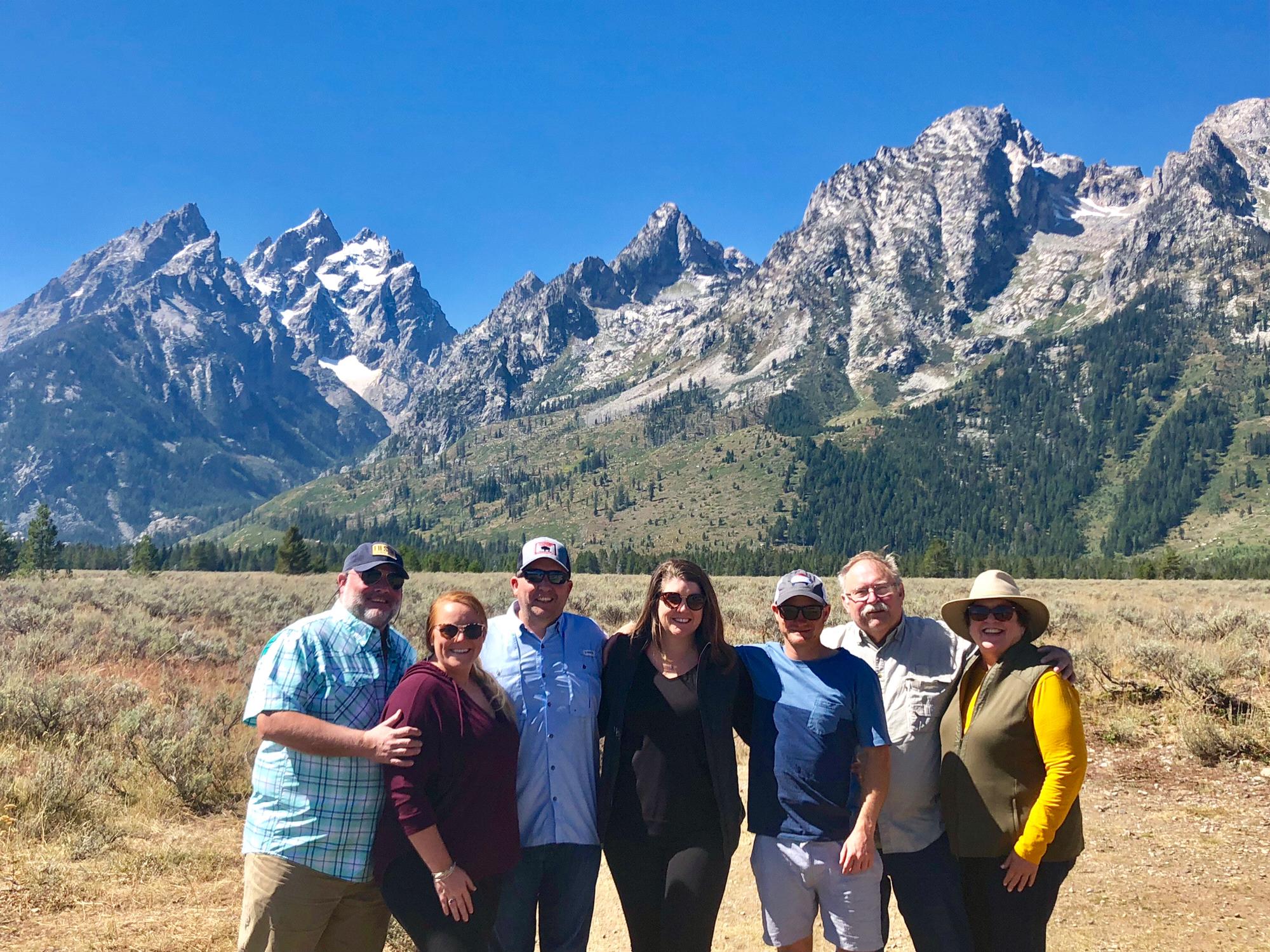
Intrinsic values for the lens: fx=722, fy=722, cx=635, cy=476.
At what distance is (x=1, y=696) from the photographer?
8.79 m

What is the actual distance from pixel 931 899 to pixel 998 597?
1.65 meters

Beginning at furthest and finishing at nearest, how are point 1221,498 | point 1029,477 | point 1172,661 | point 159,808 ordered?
point 1029,477 → point 1221,498 → point 1172,661 → point 159,808

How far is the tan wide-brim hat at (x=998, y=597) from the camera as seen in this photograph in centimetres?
395

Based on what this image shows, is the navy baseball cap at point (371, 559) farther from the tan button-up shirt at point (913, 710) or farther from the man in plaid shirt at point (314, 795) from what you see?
the tan button-up shirt at point (913, 710)

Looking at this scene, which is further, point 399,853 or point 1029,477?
point 1029,477

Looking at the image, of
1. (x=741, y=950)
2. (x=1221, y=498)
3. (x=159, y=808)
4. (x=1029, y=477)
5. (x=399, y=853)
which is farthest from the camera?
(x=1029, y=477)

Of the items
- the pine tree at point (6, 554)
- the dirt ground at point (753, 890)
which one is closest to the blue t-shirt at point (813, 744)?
the dirt ground at point (753, 890)

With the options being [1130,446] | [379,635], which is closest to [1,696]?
[379,635]

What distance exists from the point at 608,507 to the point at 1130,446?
132m

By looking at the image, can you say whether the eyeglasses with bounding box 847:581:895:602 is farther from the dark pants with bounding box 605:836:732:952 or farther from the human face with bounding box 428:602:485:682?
the human face with bounding box 428:602:485:682

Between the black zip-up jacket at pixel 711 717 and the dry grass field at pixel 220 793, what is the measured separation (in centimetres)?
276

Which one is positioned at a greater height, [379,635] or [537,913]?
[379,635]

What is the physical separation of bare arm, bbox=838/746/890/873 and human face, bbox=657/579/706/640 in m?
1.12

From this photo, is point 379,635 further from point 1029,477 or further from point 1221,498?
point 1029,477
